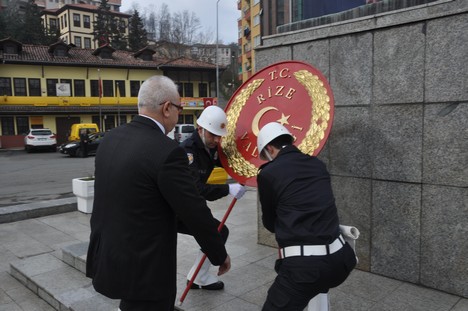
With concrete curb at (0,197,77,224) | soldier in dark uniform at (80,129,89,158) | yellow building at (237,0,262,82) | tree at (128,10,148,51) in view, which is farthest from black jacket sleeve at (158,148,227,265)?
tree at (128,10,148,51)

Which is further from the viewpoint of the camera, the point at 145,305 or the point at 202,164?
the point at 202,164

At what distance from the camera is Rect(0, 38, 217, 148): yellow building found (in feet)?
106

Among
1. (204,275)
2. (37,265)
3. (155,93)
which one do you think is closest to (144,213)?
(155,93)

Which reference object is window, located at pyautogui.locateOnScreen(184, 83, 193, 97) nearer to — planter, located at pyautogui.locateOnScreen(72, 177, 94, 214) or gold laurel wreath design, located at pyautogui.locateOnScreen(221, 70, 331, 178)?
planter, located at pyautogui.locateOnScreen(72, 177, 94, 214)

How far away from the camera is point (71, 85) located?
35094mm

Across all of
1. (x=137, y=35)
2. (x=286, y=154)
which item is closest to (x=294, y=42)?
(x=286, y=154)

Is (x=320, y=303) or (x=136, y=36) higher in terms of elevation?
(x=136, y=36)

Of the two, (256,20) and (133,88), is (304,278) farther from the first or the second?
(256,20)

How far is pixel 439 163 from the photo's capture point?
12.2 ft

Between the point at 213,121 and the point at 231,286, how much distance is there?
5.84 feet

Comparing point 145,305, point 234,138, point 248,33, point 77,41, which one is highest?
point 77,41

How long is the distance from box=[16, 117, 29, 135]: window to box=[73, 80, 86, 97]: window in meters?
4.88

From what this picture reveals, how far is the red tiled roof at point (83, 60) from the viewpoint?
32.7 meters

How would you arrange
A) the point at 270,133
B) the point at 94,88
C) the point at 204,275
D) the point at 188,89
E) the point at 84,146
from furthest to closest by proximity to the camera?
1. the point at 188,89
2. the point at 94,88
3. the point at 84,146
4. the point at 204,275
5. the point at 270,133
